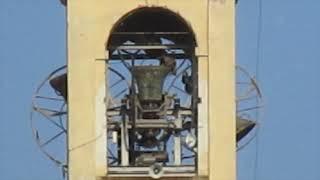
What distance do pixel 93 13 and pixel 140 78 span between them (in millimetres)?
1305

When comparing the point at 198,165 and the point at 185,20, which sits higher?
the point at 185,20

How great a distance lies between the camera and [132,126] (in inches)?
1212

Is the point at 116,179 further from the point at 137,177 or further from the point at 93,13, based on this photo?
the point at 93,13

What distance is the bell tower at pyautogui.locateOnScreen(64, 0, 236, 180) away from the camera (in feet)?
97.9

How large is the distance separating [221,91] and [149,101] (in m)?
1.20

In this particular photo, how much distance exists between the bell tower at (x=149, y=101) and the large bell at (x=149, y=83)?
1cm

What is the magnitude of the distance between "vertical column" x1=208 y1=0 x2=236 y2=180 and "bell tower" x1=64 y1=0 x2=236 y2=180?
13mm

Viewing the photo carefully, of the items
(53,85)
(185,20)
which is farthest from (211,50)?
(53,85)

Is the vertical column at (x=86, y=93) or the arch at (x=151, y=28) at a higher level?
the arch at (x=151, y=28)

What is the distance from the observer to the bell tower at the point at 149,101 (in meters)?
29.8

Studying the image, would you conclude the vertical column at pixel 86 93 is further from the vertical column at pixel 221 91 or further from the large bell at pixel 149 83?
the vertical column at pixel 221 91

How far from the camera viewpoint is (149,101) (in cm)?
3067

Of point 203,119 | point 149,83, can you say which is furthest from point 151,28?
point 203,119

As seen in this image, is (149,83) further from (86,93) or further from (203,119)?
(86,93)
